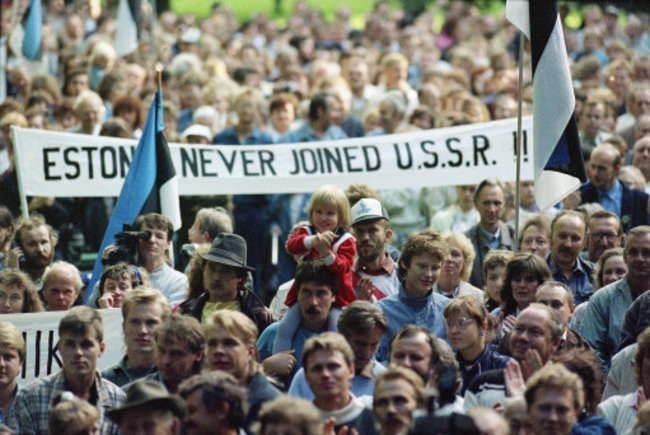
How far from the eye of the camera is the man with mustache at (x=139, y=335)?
9.15 meters

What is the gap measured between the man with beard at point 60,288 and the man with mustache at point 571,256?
356 centimetres

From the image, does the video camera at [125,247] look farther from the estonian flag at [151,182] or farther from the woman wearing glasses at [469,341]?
the woman wearing glasses at [469,341]

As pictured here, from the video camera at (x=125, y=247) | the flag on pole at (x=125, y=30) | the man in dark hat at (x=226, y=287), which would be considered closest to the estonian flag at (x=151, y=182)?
the video camera at (x=125, y=247)

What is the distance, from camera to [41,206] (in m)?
14.2

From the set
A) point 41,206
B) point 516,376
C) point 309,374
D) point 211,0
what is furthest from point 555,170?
point 211,0

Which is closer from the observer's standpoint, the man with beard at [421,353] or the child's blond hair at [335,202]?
the man with beard at [421,353]

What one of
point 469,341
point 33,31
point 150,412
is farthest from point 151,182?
point 33,31

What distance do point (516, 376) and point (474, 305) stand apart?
89 centimetres

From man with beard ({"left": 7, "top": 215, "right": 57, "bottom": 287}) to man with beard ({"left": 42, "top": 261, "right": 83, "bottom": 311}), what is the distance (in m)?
1.03

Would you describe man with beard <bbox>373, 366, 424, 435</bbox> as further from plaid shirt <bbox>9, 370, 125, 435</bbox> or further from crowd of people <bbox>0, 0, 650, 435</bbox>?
plaid shirt <bbox>9, 370, 125, 435</bbox>

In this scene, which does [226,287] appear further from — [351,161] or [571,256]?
[351,161]

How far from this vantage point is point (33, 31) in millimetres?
19922

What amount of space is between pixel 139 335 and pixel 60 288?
178 cm

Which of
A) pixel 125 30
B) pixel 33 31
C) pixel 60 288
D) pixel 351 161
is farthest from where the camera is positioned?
pixel 125 30
